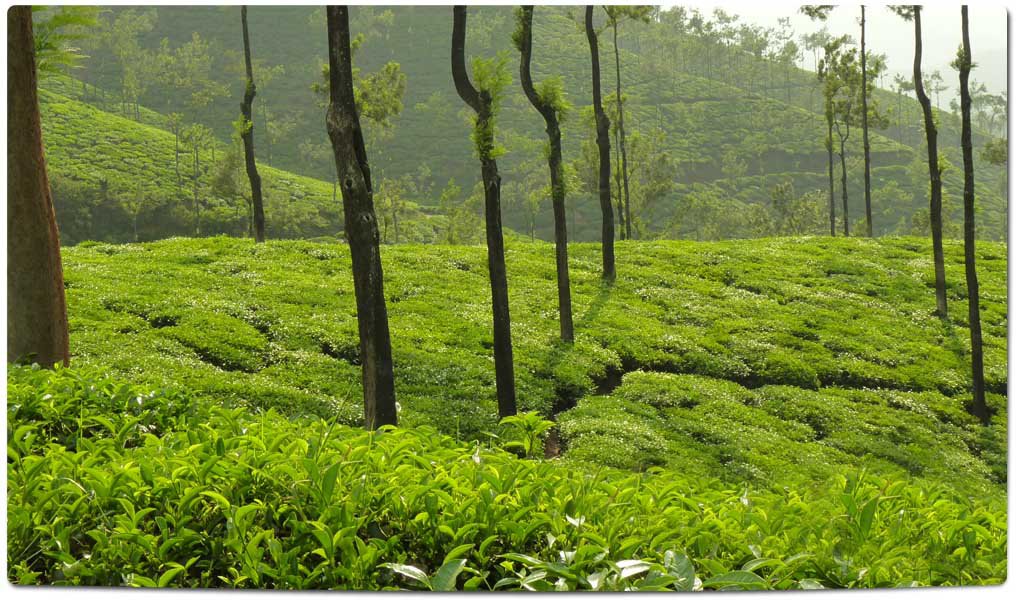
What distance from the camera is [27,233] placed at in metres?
6.56

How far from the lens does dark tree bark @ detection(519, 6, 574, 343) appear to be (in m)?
13.8

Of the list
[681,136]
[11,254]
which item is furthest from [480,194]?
[11,254]

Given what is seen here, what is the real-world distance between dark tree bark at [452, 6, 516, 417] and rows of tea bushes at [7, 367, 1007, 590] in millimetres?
6212

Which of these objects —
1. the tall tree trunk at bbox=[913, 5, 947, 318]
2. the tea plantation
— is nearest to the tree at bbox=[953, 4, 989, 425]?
the tea plantation

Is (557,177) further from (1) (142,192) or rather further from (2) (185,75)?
(2) (185,75)

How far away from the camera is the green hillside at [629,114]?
75.3 meters

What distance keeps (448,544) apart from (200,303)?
37.9ft

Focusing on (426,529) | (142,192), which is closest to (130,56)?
(142,192)

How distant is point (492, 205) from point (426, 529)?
672 centimetres

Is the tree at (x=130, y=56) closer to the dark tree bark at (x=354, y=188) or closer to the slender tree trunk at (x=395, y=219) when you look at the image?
the slender tree trunk at (x=395, y=219)

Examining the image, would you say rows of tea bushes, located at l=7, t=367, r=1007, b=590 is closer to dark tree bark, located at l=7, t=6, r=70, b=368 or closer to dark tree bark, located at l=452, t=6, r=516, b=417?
dark tree bark, located at l=7, t=6, r=70, b=368

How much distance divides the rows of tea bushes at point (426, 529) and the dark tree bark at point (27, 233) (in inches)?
120

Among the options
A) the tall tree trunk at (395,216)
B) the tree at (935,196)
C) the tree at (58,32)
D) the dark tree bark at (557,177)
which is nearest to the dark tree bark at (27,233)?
the tree at (58,32)

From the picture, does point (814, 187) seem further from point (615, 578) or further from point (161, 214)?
point (615, 578)
